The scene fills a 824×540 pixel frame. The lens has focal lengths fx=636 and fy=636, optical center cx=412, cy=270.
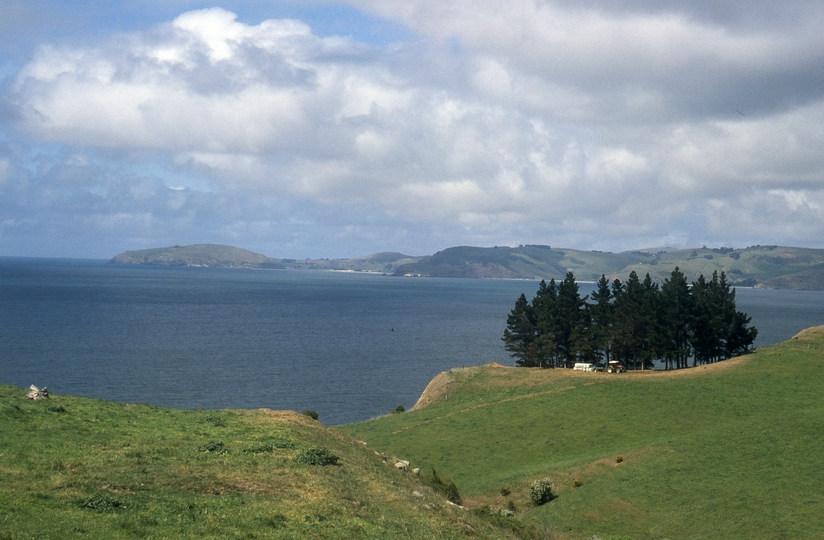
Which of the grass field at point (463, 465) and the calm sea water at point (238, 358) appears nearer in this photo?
the grass field at point (463, 465)

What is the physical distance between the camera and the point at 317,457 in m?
29.4

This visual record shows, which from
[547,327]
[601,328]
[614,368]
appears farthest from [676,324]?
[547,327]

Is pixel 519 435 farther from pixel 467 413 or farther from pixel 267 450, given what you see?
pixel 267 450

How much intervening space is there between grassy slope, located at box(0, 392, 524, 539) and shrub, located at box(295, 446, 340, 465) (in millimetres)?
431

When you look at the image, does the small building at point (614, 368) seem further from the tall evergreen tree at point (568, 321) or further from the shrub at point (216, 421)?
the shrub at point (216, 421)

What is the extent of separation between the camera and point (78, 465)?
23.8 metres

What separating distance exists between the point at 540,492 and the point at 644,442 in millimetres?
15299

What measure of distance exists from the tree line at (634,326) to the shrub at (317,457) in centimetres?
7046

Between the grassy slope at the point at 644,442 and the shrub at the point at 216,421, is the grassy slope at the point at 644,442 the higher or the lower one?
the lower one

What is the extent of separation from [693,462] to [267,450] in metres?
30.1

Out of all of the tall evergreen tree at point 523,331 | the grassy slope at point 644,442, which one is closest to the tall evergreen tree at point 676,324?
the grassy slope at point 644,442

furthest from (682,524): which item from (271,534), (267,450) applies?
(271,534)

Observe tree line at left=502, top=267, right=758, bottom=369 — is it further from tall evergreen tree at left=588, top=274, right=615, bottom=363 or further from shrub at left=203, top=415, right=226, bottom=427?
shrub at left=203, top=415, right=226, bottom=427

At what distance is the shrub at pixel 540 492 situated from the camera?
143 ft
